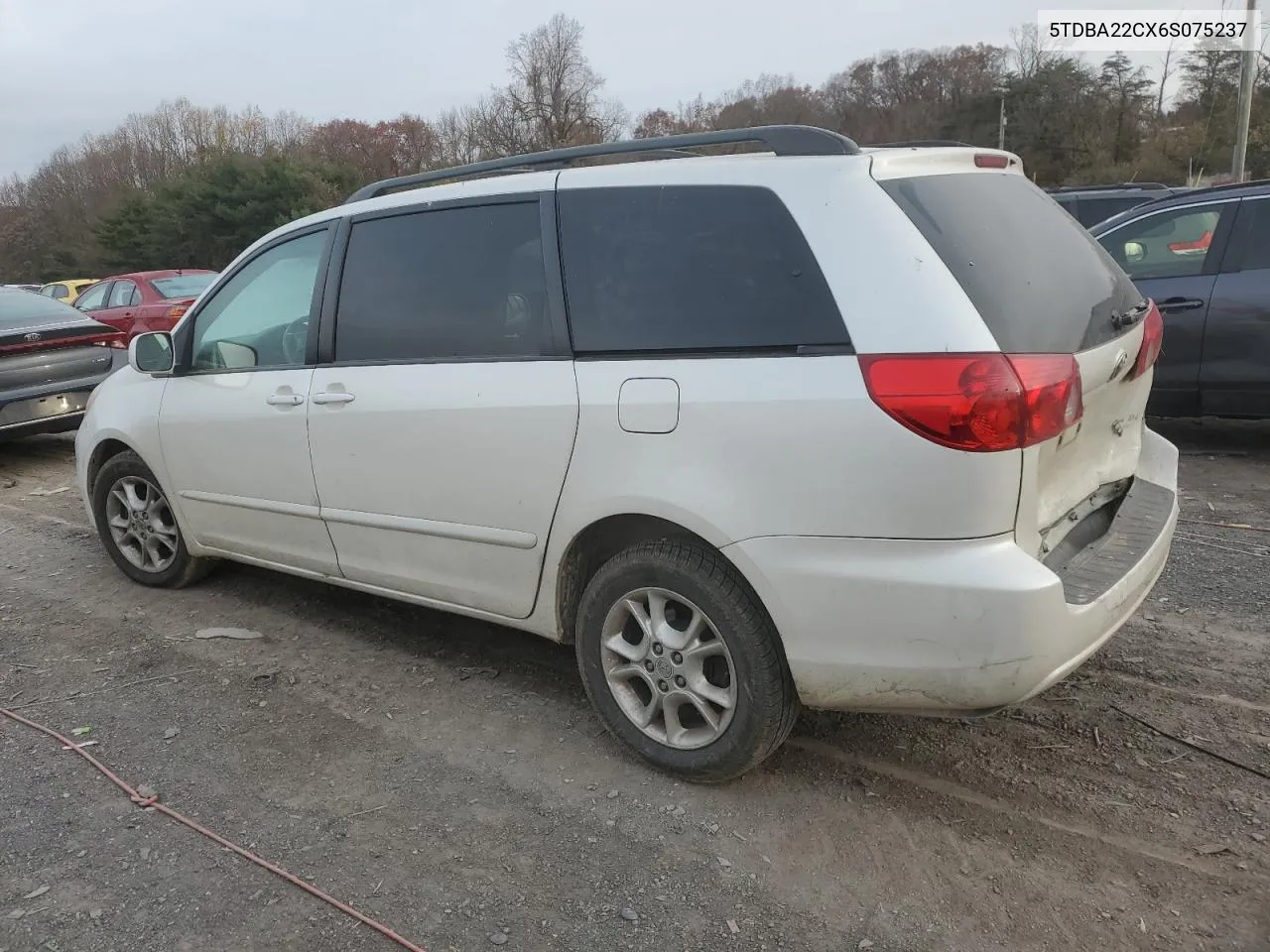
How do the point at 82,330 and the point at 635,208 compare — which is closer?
the point at 635,208

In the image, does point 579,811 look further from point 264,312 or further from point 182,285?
point 182,285

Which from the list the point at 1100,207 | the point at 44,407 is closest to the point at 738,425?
the point at 44,407

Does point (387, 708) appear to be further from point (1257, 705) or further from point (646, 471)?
point (1257, 705)

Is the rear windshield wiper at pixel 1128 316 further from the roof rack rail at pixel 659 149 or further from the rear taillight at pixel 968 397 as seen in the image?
the roof rack rail at pixel 659 149

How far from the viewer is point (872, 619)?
2.44 m

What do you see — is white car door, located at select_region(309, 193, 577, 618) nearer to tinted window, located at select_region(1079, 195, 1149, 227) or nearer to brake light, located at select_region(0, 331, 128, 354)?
brake light, located at select_region(0, 331, 128, 354)

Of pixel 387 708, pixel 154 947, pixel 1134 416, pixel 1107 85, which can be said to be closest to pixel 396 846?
pixel 154 947

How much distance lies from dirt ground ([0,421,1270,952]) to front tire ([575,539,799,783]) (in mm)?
167

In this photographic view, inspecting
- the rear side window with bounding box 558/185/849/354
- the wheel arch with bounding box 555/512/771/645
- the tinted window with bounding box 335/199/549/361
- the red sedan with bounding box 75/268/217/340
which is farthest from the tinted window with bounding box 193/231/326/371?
the red sedan with bounding box 75/268/217/340

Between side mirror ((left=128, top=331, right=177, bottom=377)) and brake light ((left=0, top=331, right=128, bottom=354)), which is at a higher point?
side mirror ((left=128, top=331, right=177, bottom=377))

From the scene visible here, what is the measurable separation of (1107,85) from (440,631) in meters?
58.3

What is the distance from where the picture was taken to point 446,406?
10.4 ft

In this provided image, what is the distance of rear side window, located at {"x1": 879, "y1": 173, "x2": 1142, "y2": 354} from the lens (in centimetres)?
245

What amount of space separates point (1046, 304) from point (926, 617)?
0.91m
